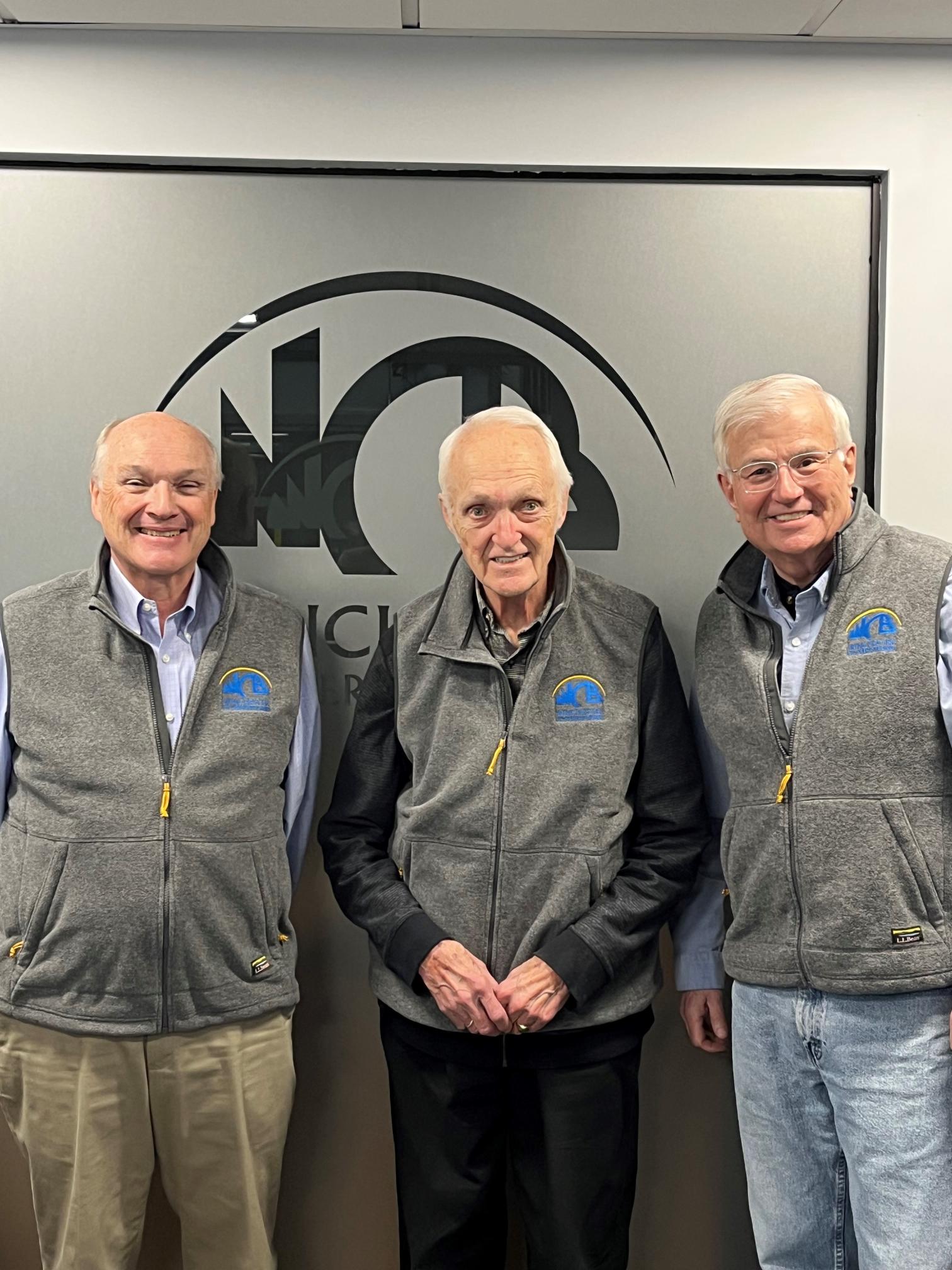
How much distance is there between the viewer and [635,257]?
2.49 m

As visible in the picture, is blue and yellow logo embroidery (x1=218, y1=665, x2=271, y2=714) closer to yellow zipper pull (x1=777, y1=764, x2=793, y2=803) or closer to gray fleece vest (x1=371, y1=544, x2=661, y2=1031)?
gray fleece vest (x1=371, y1=544, x2=661, y2=1031)

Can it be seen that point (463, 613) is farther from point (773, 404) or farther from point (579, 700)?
point (773, 404)

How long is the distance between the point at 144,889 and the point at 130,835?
0.10 metres

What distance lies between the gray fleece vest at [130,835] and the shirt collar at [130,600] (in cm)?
4

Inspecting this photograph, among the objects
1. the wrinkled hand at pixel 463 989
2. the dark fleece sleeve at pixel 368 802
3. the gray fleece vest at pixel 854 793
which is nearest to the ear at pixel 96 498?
the dark fleece sleeve at pixel 368 802

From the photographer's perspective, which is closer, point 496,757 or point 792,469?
point 792,469

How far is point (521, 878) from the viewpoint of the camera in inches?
80.6

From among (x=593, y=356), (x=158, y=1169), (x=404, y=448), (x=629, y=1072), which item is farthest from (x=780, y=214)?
(x=158, y=1169)

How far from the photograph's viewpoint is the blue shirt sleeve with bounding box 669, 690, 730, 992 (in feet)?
7.39

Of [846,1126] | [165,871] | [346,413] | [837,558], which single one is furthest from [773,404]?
[165,871]

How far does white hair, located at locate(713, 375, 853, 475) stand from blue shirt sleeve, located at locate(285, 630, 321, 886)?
3.14ft

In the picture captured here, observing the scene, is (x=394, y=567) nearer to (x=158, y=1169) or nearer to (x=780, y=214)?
(x=780, y=214)

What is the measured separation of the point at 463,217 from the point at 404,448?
53 centimetres

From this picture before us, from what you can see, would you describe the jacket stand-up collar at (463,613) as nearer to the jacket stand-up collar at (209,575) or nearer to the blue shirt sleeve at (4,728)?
the jacket stand-up collar at (209,575)
